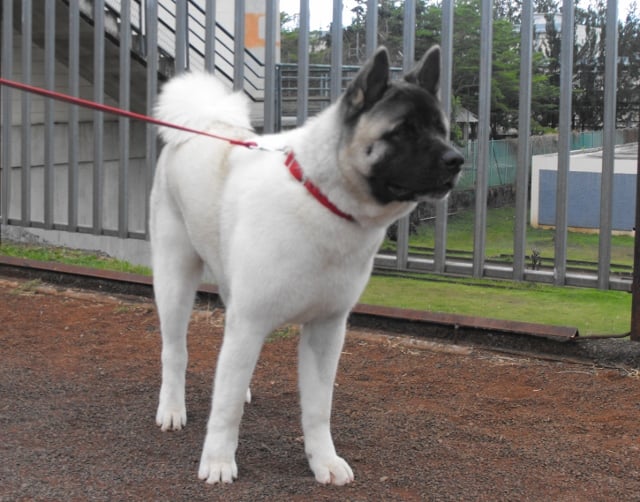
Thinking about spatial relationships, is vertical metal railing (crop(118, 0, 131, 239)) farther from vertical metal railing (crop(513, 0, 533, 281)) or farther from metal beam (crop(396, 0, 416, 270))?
vertical metal railing (crop(513, 0, 533, 281))

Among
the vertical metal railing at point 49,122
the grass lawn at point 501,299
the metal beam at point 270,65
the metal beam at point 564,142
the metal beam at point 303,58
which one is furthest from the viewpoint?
the vertical metal railing at point 49,122

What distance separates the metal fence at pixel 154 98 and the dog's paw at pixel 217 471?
3.20 meters

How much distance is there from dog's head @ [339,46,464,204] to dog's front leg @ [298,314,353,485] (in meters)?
0.67

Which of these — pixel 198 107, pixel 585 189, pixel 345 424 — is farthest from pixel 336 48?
pixel 345 424

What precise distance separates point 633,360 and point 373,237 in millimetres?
2461

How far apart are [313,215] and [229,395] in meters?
0.78

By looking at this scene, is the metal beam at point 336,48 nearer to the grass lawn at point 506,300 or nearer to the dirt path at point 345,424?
the grass lawn at point 506,300

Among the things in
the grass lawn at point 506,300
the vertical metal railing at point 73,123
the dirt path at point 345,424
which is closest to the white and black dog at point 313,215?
the dirt path at point 345,424

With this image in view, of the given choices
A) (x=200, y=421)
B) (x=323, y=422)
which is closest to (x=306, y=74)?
(x=200, y=421)

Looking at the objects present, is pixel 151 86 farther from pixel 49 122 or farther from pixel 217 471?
pixel 217 471

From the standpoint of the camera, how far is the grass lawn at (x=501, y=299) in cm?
→ 662

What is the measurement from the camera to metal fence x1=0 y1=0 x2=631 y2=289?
5.98 m

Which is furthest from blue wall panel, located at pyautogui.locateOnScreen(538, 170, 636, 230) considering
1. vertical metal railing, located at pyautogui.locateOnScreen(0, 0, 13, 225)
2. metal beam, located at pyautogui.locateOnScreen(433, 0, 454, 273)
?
vertical metal railing, located at pyautogui.locateOnScreen(0, 0, 13, 225)

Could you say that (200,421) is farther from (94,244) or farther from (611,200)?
(94,244)
